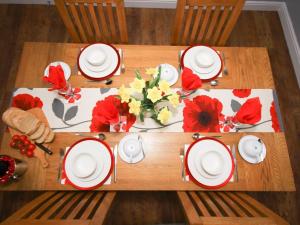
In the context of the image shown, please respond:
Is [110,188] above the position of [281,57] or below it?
below

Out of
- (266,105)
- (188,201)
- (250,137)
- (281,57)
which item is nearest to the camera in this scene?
(188,201)

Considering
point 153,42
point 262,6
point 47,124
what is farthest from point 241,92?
point 262,6

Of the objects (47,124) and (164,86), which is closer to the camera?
(164,86)

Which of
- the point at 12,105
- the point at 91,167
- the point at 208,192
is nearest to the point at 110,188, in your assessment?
the point at 91,167

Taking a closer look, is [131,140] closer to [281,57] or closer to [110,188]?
[110,188]

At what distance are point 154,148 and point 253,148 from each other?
18.7 inches

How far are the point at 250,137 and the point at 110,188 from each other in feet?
2.41

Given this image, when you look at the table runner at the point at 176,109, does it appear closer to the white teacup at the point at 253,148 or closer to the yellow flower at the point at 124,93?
the white teacup at the point at 253,148

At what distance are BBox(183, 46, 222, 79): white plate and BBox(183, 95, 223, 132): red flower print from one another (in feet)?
0.44

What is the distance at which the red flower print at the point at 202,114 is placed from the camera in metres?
1.25

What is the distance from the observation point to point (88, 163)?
3.73 ft

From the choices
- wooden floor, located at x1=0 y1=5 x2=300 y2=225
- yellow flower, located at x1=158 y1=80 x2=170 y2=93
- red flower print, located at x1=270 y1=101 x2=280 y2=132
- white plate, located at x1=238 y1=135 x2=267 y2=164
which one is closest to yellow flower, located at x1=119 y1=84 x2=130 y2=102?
yellow flower, located at x1=158 y1=80 x2=170 y2=93

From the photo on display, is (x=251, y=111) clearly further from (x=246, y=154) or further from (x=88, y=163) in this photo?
(x=88, y=163)

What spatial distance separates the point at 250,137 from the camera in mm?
1201
